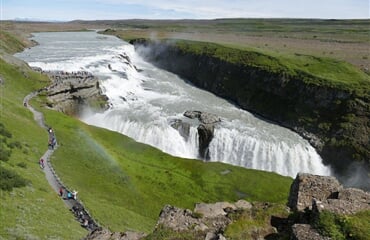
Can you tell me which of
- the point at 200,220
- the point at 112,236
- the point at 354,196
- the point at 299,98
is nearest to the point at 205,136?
the point at 299,98

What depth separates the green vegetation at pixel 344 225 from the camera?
46.4 ft

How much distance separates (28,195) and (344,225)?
22.2 m

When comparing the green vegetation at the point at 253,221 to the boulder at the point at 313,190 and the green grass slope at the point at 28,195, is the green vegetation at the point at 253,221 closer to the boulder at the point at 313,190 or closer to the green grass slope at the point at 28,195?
the boulder at the point at 313,190

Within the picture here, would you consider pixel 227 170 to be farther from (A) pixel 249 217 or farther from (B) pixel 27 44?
(B) pixel 27 44

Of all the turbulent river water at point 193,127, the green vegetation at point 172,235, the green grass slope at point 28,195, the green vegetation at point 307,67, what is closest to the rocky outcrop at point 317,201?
the green vegetation at point 172,235

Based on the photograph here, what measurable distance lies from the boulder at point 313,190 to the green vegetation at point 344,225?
165 inches

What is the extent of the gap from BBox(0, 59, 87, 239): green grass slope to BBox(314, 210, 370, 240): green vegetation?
15754mm

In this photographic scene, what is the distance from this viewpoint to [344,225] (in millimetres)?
14453

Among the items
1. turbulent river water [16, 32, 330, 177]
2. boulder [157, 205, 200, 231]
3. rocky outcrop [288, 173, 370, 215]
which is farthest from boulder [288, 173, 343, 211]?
turbulent river water [16, 32, 330, 177]

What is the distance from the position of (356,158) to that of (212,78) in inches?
1715

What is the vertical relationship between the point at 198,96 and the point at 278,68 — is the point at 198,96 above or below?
below

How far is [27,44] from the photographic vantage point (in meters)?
135

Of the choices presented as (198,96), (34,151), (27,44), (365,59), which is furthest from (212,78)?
(27,44)

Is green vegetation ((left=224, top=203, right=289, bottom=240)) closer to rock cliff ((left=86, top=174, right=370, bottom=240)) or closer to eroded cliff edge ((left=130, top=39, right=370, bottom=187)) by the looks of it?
rock cliff ((left=86, top=174, right=370, bottom=240))
